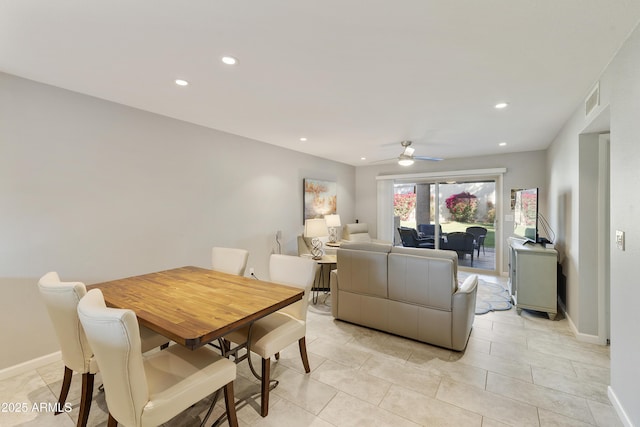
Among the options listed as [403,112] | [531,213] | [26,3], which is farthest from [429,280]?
[26,3]

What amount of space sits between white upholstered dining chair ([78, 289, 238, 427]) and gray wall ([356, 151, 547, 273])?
5.83 meters

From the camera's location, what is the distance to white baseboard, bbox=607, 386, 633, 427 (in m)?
1.73

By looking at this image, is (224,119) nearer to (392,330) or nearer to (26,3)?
(26,3)

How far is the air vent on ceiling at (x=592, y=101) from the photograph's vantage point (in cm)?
227

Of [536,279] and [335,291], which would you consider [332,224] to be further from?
[536,279]

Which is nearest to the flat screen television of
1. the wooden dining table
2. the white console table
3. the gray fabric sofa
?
the white console table

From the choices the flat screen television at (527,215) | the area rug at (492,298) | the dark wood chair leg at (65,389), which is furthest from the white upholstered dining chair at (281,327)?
the flat screen television at (527,215)

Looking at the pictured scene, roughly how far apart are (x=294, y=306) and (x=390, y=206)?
192 inches

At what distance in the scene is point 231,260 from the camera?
2842mm

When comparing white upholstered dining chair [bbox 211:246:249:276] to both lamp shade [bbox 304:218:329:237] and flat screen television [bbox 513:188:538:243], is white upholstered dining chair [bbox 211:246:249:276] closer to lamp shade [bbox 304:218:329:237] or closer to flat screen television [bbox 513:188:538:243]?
lamp shade [bbox 304:218:329:237]

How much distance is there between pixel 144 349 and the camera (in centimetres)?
204

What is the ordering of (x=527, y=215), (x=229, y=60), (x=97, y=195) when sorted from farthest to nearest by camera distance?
(x=527, y=215) → (x=97, y=195) → (x=229, y=60)

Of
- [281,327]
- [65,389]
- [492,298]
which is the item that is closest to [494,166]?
[492,298]

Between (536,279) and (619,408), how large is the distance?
6.06 feet
